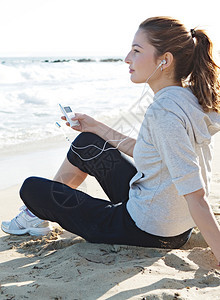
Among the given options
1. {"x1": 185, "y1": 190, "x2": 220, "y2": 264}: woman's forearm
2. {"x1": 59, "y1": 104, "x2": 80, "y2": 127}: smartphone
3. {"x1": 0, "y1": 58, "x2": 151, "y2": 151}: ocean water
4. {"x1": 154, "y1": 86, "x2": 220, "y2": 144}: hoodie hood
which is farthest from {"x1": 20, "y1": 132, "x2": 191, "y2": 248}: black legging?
{"x1": 0, "y1": 58, "x2": 151, "y2": 151}: ocean water

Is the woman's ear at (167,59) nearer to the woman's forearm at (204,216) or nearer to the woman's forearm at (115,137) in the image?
the woman's forearm at (204,216)

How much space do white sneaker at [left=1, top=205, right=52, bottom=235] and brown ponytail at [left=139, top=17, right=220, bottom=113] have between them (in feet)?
4.72

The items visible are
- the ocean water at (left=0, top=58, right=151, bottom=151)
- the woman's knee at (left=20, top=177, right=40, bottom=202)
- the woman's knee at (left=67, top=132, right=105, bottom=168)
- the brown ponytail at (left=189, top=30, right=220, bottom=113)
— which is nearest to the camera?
the brown ponytail at (left=189, top=30, right=220, bottom=113)

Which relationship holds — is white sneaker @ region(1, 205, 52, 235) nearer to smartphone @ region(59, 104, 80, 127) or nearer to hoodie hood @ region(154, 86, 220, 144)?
smartphone @ region(59, 104, 80, 127)

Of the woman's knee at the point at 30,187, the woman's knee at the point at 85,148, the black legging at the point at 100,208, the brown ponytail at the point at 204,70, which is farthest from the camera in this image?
the woman's knee at the point at 85,148

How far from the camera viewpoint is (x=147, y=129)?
6.59ft

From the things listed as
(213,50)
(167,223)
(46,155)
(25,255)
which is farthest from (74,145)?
(46,155)

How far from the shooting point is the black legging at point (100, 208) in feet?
7.53

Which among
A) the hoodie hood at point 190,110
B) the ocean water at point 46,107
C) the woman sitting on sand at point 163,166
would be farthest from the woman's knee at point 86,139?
the ocean water at point 46,107

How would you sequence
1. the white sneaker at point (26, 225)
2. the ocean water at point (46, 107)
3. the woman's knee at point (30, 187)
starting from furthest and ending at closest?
the ocean water at point (46, 107), the white sneaker at point (26, 225), the woman's knee at point (30, 187)

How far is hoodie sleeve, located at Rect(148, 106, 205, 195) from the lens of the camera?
6.04 feet

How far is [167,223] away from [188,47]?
0.89 metres

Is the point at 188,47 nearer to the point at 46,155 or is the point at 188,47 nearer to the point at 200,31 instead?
the point at 200,31

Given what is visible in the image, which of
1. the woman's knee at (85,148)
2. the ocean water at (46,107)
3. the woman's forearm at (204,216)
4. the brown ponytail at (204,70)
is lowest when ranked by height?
the ocean water at (46,107)
